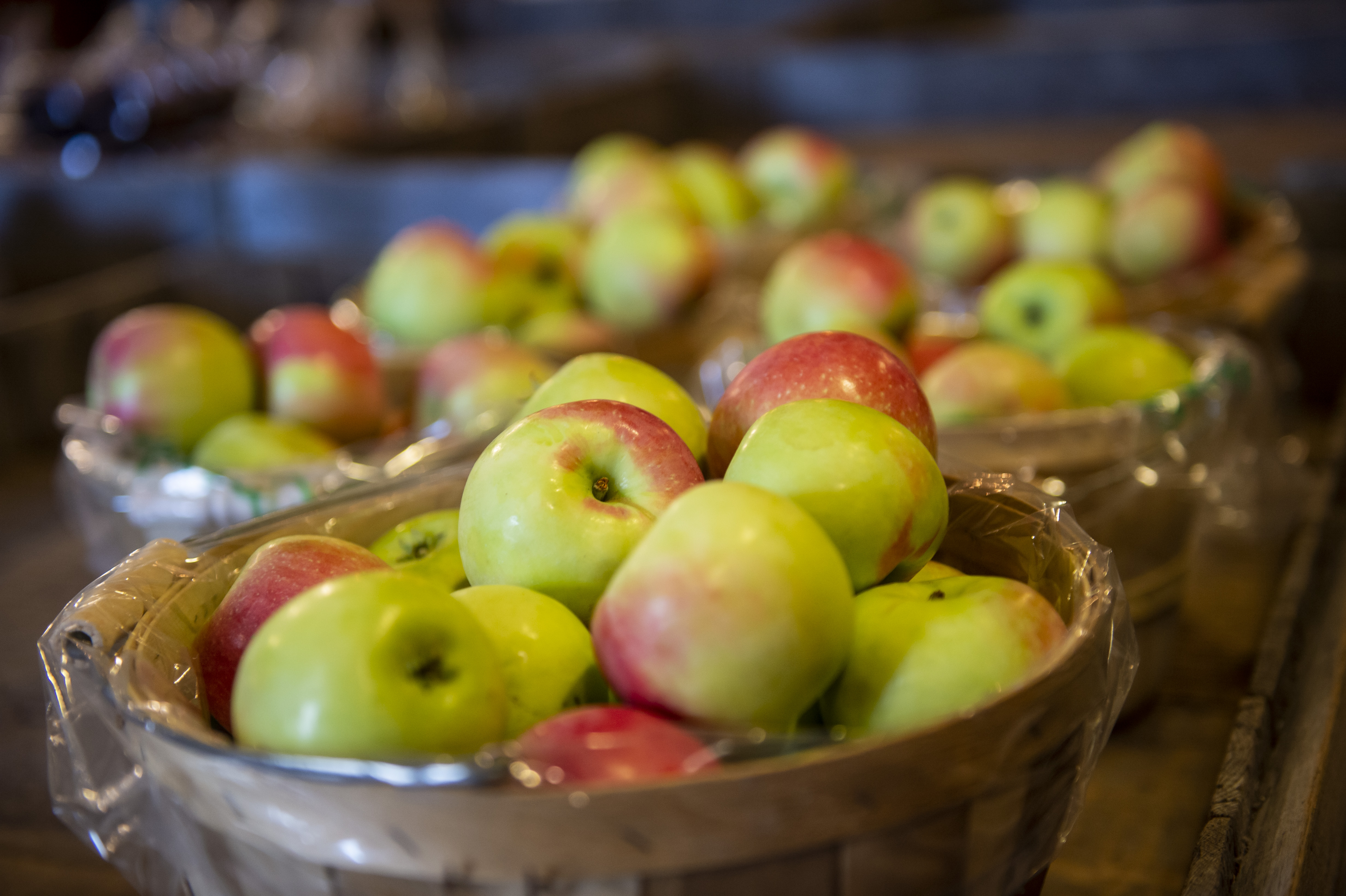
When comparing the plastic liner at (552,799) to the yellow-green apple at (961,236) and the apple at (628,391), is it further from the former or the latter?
the yellow-green apple at (961,236)

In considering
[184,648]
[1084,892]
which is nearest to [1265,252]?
[1084,892]

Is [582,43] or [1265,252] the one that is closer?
[1265,252]

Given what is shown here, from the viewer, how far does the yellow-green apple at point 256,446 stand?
1.07 meters

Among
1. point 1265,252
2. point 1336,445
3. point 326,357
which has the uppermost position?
point 326,357

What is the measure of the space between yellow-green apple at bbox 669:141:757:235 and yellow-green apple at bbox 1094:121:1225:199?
1.85ft

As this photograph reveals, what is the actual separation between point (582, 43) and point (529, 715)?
5828 millimetres

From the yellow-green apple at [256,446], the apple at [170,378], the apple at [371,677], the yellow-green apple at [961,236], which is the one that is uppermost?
A: the apple at [371,677]

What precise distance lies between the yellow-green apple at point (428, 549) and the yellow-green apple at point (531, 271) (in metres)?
0.78

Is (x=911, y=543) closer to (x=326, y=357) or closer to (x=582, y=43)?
(x=326, y=357)

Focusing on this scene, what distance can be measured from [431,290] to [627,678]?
3.30 feet

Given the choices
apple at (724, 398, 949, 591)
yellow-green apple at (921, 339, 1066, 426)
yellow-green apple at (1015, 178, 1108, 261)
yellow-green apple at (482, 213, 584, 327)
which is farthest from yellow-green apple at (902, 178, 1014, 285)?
apple at (724, 398, 949, 591)

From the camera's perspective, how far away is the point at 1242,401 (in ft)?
3.47

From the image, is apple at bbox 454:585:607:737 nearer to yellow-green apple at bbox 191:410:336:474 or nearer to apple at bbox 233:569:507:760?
apple at bbox 233:569:507:760

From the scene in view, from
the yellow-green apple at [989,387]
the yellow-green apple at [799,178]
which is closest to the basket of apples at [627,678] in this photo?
the yellow-green apple at [989,387]
